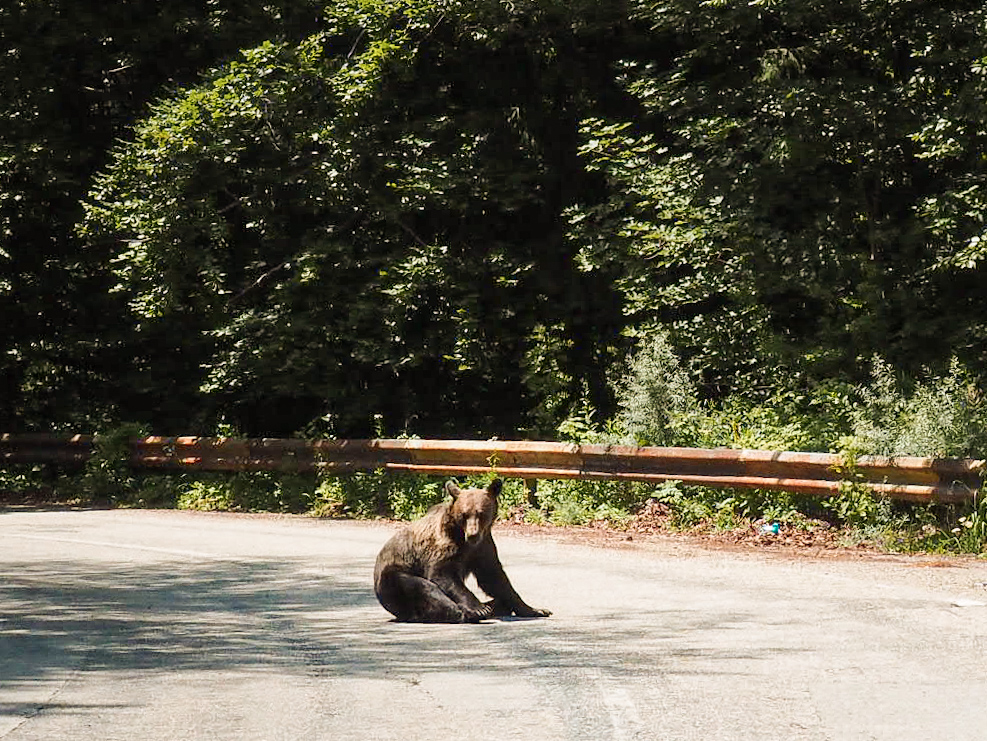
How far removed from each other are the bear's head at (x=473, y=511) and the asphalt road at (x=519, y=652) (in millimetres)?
596

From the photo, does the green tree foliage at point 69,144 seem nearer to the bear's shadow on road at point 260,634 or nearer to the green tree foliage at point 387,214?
the green tree foliage at point 387,214

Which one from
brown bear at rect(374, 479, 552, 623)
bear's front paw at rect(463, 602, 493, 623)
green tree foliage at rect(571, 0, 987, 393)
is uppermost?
green tree foliage at rect(571, 0, 987, 393)

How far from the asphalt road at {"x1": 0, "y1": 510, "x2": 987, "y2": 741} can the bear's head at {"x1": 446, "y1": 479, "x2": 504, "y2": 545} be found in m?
0.60

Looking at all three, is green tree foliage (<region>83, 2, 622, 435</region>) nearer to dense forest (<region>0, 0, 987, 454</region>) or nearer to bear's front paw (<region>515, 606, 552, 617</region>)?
dense forest (<region>0, 0, 987, 454</region>)

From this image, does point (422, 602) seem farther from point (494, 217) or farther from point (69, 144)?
point (69, 144)

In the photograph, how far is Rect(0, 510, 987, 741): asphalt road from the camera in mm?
6320

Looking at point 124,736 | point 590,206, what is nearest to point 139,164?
point 590,206

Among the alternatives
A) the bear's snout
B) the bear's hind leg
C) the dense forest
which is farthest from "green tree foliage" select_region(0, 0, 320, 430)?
the bear's snout

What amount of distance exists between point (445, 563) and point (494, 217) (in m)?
12.9

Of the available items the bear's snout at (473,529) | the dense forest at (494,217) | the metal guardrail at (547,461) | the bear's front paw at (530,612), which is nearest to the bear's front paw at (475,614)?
the bear's front paw at (530,612)

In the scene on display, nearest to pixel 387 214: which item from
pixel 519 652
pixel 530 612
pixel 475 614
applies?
pixel 530 612

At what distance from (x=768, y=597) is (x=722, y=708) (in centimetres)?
375

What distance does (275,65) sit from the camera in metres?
20.3

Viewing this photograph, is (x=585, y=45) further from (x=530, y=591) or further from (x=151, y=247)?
(x=530, y=591)
